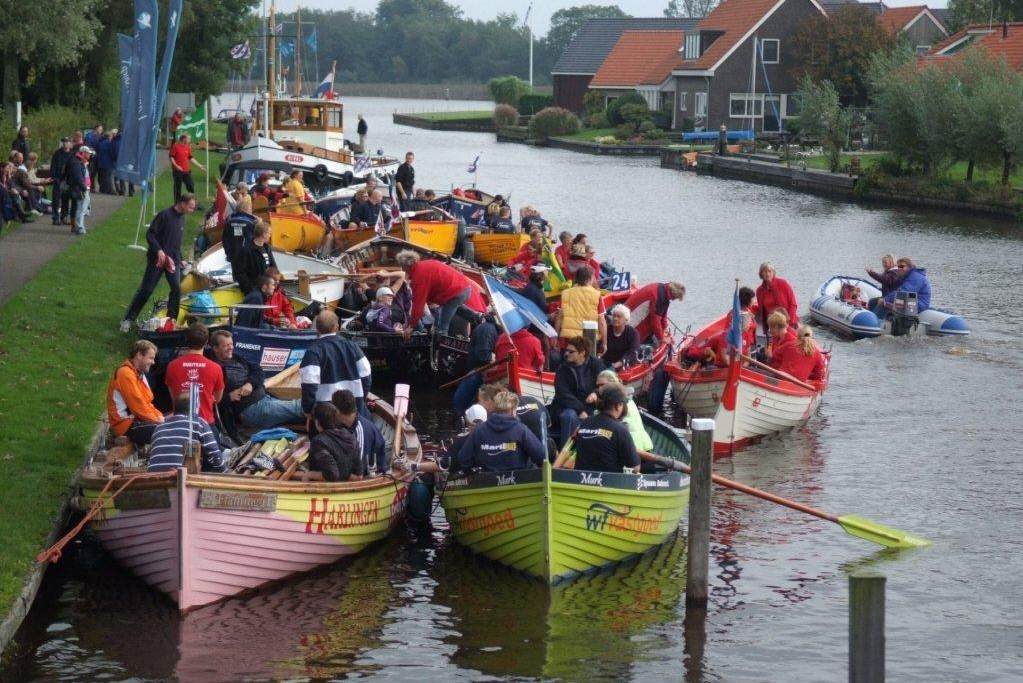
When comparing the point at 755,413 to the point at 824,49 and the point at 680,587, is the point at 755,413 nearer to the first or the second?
the point at 680,587

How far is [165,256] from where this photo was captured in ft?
69.2

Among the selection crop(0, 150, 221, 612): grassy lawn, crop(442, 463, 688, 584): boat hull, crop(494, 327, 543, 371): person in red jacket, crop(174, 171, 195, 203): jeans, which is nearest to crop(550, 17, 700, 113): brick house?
crop(174, 171, 195, 203): jeans

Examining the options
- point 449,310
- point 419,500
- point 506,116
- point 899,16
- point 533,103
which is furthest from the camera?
point 533,103

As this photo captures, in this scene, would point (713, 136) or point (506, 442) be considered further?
point (713, 136)

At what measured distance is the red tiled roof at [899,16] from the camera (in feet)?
294

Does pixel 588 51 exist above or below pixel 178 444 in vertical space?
above

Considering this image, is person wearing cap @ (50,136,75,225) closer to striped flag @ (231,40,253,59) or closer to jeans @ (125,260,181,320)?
jeans @ (125,260,181,320)

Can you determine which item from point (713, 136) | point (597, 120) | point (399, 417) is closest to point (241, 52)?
point (713, 136)

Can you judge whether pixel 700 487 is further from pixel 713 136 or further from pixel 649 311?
pixel 713 136

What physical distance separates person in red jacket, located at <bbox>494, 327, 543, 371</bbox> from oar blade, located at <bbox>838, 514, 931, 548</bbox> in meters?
4.96

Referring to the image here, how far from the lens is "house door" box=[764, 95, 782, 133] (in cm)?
8919

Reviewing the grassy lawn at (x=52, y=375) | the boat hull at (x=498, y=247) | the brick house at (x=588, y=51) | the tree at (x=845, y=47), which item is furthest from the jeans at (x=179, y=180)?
the brick house at (x=588, y=51)

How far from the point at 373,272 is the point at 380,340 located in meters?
2.40

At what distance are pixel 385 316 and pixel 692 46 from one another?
251 ft
